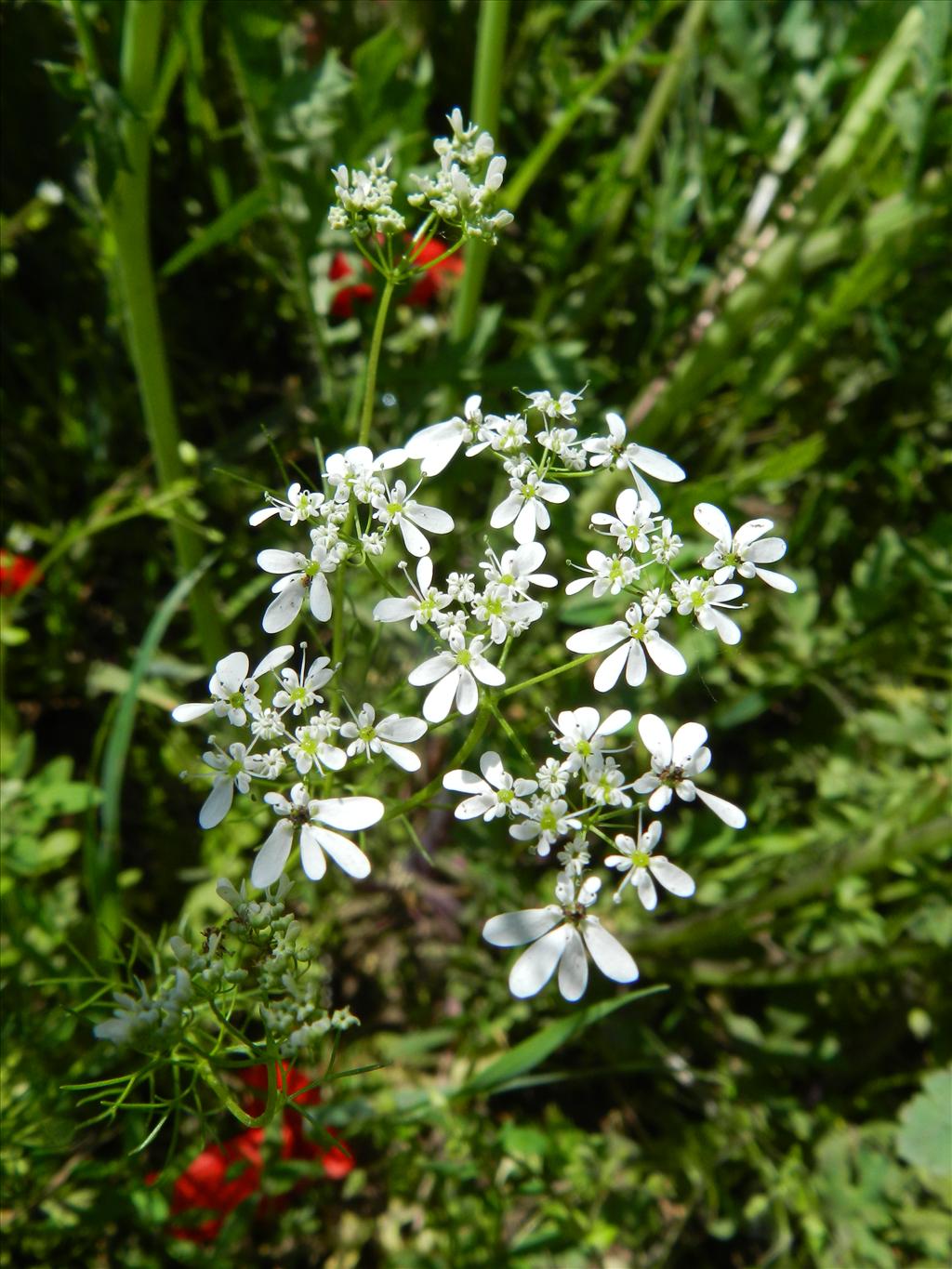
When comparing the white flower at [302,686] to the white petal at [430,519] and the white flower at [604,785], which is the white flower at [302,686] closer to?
the white petal at [430,519]

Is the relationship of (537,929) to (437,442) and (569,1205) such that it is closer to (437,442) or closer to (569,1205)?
(437,442)

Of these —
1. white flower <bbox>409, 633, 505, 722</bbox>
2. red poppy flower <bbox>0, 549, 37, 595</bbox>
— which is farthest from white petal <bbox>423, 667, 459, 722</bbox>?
red poppy flower <bbox>0, 549, 37, 595</bbox>

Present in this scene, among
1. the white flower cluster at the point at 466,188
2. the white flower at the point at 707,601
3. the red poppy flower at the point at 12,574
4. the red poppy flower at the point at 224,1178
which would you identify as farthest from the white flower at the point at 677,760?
the red poppy flower at the point at 12,574

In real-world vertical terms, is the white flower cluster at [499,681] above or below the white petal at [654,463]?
below

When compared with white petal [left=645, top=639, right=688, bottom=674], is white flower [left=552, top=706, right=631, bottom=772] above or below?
below

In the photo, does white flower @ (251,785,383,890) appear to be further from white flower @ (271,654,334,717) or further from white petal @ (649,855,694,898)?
white petal @ (649,855,694,898)

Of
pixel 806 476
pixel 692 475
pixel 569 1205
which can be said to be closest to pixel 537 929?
pixel 569 1205
